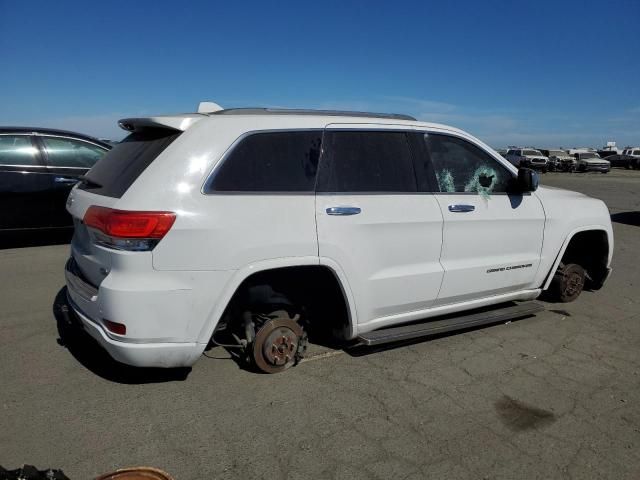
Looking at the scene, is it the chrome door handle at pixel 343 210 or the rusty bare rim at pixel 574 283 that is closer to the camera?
the chrome door handle at pixel 343 210

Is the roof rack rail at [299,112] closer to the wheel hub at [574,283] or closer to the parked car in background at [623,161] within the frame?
the wheel hub at [574,283]

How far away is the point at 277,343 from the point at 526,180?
248 cm

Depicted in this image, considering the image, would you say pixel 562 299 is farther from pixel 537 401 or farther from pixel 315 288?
pixel 315 288

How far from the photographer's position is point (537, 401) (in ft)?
10.7

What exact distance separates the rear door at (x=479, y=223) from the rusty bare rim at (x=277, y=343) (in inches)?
48.2

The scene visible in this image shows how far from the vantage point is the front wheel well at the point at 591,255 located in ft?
17.2

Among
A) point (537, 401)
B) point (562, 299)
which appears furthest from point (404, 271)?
point (562, 299)

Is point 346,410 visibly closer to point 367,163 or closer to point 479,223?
point 367,163

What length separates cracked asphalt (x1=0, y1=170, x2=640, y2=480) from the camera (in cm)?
262

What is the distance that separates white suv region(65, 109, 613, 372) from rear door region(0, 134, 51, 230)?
3.67 meters

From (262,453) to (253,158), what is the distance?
1.74 metres

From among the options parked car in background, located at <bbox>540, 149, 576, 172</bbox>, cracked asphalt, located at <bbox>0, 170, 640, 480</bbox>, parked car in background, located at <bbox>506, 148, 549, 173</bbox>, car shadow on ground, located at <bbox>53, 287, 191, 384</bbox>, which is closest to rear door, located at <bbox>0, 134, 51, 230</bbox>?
cracked asphalt, located at <bbox>0, 170, 640, 480</bbox>

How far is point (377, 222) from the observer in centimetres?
349

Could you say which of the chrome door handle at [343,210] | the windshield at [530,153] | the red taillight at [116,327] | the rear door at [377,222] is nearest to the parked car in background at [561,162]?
the windshield at [530,153]
